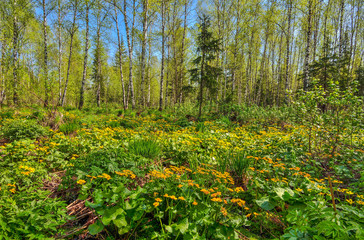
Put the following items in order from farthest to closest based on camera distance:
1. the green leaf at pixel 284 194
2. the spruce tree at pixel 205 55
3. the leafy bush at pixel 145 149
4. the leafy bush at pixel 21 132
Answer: the spruce tree at pixel 205 55
the leafy bush at pixel 21 132
the leafy bush at pixel 145 149
the green leaf at pixel 284 194

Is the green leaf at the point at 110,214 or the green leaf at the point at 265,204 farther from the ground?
the green leaf at the point at 110,214

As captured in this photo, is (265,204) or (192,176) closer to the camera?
(265,204)

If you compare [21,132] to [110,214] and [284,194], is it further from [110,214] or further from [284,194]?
[284,194]

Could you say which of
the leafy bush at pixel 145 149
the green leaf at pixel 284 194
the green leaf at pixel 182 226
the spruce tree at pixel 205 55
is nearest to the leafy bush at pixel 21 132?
the leafy bush at pixel 145 149

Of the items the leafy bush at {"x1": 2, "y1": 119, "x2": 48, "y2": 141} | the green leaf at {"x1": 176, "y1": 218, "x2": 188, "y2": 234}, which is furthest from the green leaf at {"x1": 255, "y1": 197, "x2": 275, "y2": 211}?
the leafy bush at {"x1": 2, "y1": 119, "x2": 48, "y2": 141}

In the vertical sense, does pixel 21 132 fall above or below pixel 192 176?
above

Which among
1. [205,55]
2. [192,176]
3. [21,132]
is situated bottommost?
[192,176]

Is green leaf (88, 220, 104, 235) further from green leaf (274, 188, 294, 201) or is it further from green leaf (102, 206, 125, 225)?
green leaf (274, 188, 294, 201)

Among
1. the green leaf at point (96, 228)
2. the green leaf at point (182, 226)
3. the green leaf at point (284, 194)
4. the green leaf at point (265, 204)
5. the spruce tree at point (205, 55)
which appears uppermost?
the spruce tree at point (205, 55)

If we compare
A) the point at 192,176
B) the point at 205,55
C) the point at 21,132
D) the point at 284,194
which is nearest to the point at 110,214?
the point at 192,176

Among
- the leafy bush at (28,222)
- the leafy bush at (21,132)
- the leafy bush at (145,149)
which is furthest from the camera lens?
the leafy bush at (21,132)

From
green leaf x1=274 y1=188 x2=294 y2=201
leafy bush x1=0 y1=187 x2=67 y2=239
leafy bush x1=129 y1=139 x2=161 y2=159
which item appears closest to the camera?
leafy bush x1=0 y1=187 x2=67 y2=239

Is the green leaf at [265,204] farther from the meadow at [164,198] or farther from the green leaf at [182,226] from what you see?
the green leaf at [182,226]

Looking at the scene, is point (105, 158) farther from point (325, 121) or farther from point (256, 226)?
point (325, 121)
